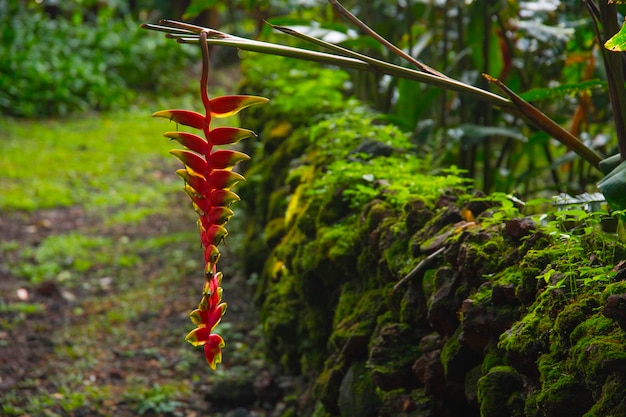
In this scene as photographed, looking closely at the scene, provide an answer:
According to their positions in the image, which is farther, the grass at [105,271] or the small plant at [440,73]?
the grass at [105,271]

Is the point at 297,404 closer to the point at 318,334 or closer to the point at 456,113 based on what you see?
the point at 318,334

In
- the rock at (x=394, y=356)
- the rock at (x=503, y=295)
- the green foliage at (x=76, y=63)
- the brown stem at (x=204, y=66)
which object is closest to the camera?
the brown stem at (x=204, y=66)

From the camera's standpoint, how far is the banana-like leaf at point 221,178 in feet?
3.59

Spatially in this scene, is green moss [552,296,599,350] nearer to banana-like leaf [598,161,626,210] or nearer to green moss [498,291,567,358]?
green moss [498,291,567,358]

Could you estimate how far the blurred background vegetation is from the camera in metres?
2.90

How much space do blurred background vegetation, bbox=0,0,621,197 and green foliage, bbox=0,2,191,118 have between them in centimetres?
2

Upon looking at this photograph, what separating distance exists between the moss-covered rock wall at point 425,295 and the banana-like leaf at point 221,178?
0.58 metres

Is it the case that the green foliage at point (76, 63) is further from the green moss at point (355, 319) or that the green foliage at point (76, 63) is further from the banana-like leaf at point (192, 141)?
the banana-like leaf at point (192, 141)

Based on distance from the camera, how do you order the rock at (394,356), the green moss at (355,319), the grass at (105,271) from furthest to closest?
1. the grass at (105,271)
2. the green moss at (355,319)
3. the rock at (394,356)

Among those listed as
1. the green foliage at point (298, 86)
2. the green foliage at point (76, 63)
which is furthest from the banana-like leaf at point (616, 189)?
the green foliage at point (76, 63)

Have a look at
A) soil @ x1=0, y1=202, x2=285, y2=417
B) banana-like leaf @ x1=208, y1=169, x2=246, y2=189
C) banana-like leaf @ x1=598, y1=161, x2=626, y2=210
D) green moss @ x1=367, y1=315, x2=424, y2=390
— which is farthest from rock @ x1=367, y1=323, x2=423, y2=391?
soil @ x1=0, y1=202, x2=285, y2=417

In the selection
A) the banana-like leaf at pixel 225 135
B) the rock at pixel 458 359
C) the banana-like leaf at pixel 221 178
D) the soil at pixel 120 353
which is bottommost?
the soil at pixel 120 353

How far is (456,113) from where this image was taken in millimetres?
3871

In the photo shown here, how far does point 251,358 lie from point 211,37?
2310 millimetres
